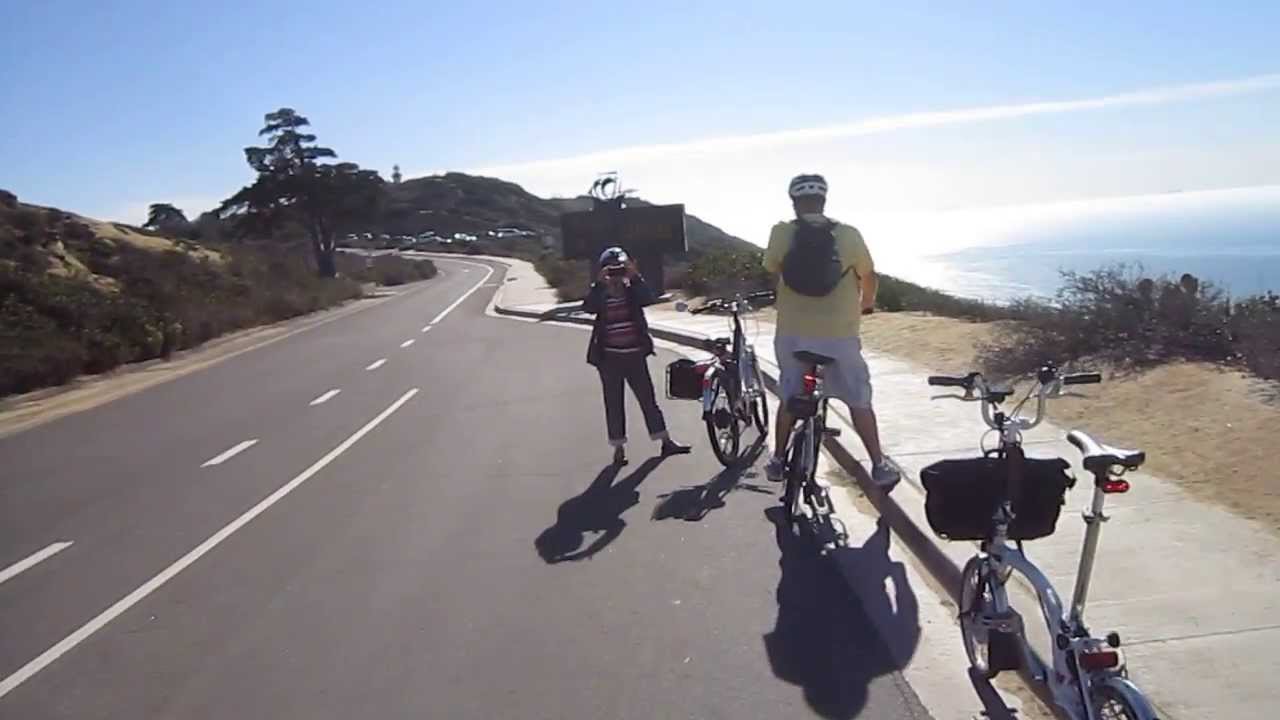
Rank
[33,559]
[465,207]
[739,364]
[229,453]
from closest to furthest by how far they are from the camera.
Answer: [33,559] < [739,364] < [229,453] < [465,207]

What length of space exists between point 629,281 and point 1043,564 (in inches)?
191

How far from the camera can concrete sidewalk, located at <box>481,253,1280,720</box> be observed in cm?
440

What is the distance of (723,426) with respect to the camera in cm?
952

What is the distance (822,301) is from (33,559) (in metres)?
5.58

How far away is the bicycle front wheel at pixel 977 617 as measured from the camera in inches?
181

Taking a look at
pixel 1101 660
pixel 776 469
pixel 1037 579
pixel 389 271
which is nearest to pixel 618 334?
pixel 776 469

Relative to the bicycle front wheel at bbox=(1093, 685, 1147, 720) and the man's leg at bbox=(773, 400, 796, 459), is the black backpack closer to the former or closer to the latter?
the man's leg at bbox=(773, 400, 796, 459)

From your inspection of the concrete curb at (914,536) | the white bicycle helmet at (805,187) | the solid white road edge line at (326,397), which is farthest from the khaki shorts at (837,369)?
the solid white road edge line at (326,397)

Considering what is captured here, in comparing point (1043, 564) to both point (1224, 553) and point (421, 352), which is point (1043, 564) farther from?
point (421, 352)

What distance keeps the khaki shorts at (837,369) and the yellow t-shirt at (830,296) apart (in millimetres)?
47

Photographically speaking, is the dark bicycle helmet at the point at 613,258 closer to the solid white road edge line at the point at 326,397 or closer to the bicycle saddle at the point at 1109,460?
the bicycle saddle at the point at 1109,460

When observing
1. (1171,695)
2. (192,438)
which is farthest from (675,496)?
(192,438)

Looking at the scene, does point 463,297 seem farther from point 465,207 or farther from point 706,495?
point 465,207

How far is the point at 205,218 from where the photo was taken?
97188 millimetres
